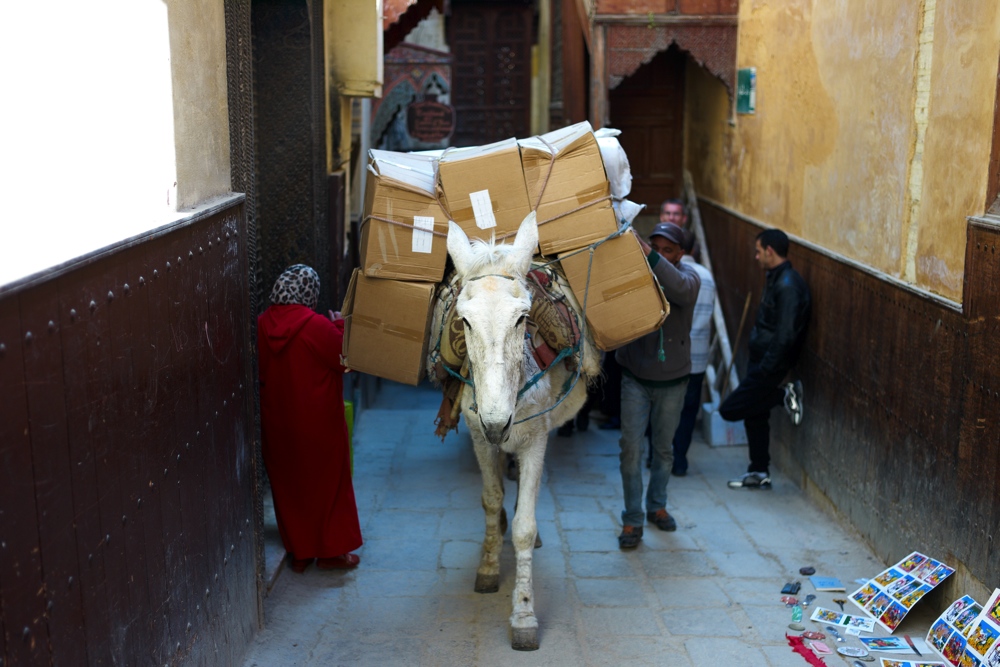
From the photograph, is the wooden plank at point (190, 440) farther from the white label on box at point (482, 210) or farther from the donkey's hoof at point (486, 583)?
the donkey's hoof at point (486, 583)

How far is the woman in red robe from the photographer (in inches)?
205

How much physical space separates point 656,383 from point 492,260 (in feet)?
6.41

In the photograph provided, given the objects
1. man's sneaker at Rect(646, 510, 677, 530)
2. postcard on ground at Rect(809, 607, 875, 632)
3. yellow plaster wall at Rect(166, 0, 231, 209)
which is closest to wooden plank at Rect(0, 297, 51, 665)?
yellow plaster wall at Rect(166, 0, 231, 209)

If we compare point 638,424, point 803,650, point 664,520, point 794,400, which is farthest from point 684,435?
point 803,650

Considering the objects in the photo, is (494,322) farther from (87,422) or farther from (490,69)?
(490,69)

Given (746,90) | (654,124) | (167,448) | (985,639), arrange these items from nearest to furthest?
(167,448), (985,639), (746,90), (654,124)

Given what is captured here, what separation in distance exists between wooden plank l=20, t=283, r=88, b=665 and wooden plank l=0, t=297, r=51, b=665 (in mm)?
35

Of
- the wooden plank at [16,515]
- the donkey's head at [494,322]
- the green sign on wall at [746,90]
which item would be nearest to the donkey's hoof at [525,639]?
the donkey's head at [494,322]

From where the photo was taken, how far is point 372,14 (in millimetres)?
7449

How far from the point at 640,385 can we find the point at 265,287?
2.66m

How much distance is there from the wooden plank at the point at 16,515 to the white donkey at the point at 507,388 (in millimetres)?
1929

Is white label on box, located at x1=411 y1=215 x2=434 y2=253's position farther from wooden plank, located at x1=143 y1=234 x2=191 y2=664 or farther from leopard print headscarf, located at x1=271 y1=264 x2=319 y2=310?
wooden plank, located at x1=143 y1=234 x2=191 y2=664

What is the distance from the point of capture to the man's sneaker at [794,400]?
22.6 ft

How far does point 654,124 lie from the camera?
1179 cm
